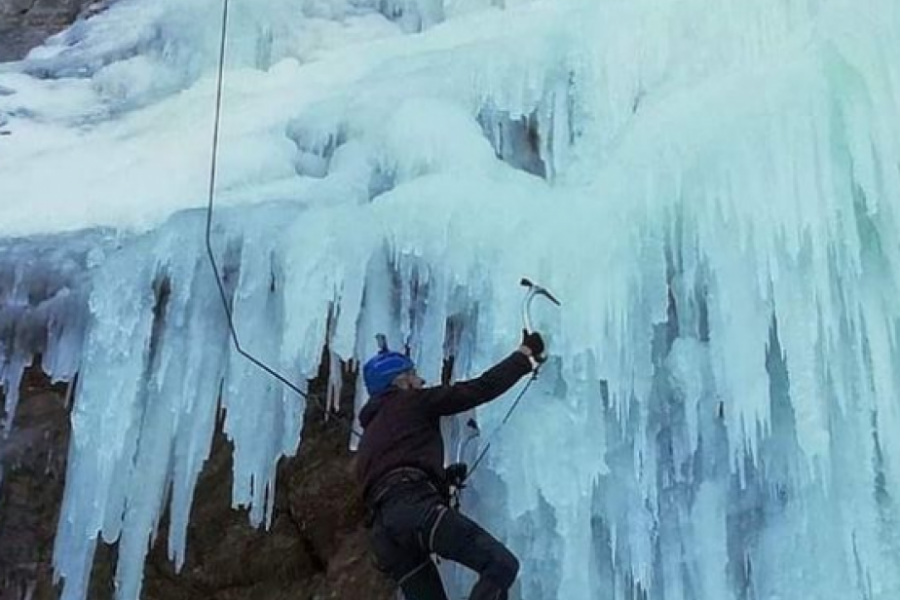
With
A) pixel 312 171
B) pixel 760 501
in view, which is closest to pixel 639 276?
pixel 760 501

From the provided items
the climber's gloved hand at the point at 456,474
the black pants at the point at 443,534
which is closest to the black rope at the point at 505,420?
the climber's gloved hand at the point at 456,474

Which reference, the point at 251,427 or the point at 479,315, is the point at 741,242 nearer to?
the point at 479,315

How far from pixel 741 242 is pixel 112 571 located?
310 centimetres

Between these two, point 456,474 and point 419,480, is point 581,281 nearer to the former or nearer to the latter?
point 456,474

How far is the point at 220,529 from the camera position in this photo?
6.19 m

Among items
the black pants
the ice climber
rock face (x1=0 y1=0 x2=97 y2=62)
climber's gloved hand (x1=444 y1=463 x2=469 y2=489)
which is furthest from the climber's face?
rock face (x1=0 y1=0 x2=97 y2=62)

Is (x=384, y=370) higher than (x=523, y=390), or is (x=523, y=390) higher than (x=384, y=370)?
(x=384, y=370)

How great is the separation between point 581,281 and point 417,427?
37.9 inches

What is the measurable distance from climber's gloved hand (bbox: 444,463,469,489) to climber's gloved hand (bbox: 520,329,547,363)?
0.44 meters

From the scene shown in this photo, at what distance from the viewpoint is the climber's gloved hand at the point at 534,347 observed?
16.0ft

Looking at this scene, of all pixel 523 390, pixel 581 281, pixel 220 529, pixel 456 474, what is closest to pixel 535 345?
pixel 523 390

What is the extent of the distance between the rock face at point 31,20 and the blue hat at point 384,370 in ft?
13.3

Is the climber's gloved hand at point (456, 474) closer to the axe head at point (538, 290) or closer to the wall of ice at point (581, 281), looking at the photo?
the wall of ice at point (581, 281)

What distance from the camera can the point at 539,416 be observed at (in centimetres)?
513
